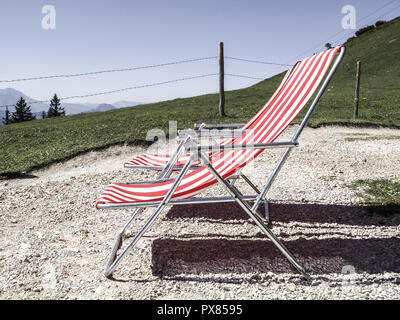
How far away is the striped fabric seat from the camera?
272 cm

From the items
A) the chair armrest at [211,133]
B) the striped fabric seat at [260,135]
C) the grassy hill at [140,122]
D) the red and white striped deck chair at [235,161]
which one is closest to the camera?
the red and white striped deck chair at [235,161]

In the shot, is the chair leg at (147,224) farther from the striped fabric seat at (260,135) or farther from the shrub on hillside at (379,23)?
the shrub on hillside at (379,23)

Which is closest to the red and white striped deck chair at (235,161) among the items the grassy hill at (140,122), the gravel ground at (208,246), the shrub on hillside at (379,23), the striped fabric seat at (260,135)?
the striped fabric seat at (260,135)

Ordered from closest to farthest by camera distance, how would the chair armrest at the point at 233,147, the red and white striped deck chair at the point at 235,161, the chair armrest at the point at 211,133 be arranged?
the chair armrest at the point at 233,147, the red and white striped deck chair at the point at 235,161, the chair armrest at the point at 211,133

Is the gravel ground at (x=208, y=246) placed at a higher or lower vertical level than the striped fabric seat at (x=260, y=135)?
lower

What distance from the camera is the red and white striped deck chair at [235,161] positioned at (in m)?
2.45

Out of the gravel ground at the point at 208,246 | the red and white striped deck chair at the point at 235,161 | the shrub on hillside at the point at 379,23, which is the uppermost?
the shrub on hillside at the point at 379,23

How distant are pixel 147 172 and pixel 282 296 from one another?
3.38m

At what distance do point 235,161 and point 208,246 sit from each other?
79 cm

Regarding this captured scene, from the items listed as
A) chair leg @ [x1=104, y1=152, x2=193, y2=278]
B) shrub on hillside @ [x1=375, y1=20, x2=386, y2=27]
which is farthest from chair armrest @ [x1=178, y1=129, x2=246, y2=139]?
shrub on hillside @ [x1=375, y1=20, x2=386, y2=27]

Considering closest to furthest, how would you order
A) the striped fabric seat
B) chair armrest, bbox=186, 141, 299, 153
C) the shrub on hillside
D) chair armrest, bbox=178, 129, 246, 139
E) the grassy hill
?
1. chair armrest, bbox=186, 141, 299, 153
2. the striped fabric seat
3. chair armrest, bbox=178, 129, 246, 139
4. the grassy hill
5. the shrub on hillside

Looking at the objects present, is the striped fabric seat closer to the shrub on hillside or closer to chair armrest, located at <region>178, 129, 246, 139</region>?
chair armrest, located at <region>178, 129, 246, 139</region>

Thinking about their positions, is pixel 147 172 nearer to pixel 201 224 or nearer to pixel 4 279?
pixel 201 224
